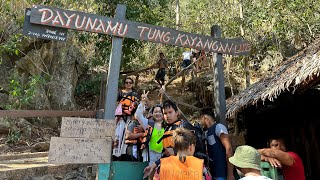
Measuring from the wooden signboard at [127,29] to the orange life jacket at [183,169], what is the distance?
1.81 meters

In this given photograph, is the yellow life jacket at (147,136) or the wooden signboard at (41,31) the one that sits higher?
the wooden signboard at (41,31)

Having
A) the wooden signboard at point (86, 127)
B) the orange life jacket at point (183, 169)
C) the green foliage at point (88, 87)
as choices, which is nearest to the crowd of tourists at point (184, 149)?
the orange life jacket at point (183, 169)

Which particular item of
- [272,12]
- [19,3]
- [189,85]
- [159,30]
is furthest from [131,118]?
[189,85]

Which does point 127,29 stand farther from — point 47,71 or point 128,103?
point 47,71

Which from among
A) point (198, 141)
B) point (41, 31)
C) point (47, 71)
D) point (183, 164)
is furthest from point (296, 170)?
point (47, 71)

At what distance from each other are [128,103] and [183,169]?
70.4 inches

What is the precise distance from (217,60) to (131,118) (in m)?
1.57

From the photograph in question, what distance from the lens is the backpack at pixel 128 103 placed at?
13.4ft

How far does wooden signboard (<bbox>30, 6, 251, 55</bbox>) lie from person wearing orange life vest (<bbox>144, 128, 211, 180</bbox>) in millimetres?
1681

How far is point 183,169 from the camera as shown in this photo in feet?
8.24

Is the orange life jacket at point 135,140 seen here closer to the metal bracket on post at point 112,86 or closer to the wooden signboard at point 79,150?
the metal bracket on post at point 112,86

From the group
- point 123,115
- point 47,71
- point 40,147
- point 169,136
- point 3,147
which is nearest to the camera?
point 169,136

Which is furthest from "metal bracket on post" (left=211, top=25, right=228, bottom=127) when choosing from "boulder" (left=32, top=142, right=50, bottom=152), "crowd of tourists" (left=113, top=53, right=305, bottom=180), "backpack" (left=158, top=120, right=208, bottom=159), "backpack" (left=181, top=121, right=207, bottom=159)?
"boulder" (left=32, top=142, right=50, bottom=152)

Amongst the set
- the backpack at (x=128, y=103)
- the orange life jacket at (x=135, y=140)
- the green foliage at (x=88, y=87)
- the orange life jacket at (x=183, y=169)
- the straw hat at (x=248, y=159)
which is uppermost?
the green foliage at (x=88, y=87)
